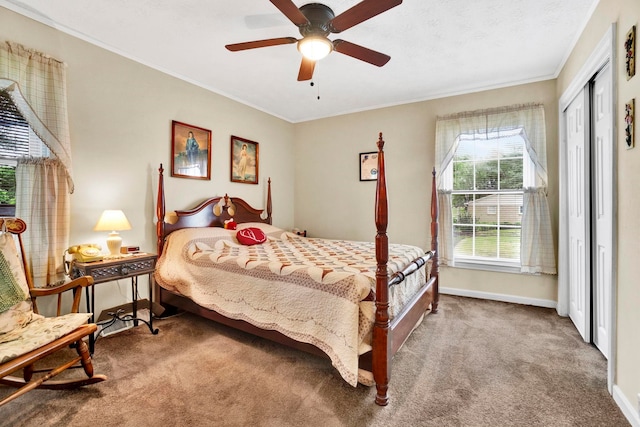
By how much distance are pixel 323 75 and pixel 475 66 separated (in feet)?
5.52

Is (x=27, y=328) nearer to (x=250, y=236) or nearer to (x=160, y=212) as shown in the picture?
(x=160, y=212)

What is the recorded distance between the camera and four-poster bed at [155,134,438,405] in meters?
1.85

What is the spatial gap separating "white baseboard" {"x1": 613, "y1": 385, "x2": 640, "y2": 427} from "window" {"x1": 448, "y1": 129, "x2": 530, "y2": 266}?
2.04 metres

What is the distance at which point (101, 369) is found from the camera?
214 cm

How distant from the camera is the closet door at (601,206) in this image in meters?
2.15

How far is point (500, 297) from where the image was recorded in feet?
12.2

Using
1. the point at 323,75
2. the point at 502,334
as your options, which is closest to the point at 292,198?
the point at 323,75

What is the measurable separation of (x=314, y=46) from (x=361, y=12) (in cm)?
47

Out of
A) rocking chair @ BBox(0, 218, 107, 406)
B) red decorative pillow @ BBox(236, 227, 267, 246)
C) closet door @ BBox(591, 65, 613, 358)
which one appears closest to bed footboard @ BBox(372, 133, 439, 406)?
closet door @ BBox(591, 65, 613, 358)

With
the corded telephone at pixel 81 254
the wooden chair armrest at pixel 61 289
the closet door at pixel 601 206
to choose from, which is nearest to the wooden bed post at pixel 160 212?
the corded telephone at pixel 81 254

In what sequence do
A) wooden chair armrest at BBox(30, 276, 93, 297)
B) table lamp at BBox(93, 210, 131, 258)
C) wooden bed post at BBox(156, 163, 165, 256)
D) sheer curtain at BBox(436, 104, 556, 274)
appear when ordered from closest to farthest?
wooden chair armrest at BBox(30, 276, 93, 297), table lamp at BBox(93, 210, 131, 258), wooden bed post at BBox(156, 163, 165, 256), sheer curtain at BBox(436, 104, 556, 274)

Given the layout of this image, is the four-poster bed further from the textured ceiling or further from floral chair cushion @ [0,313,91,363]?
the textured ceiling

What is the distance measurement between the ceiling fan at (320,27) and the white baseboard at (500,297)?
3068 millimetres

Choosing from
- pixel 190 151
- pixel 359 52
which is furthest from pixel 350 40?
pixel 190 151
